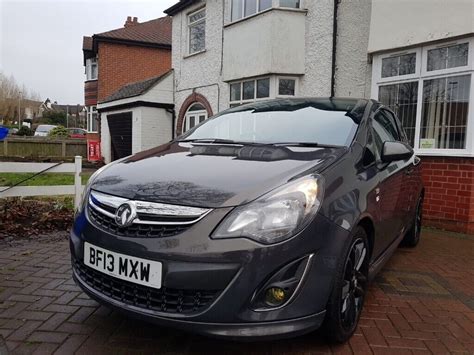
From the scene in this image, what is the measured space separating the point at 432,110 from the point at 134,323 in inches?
247

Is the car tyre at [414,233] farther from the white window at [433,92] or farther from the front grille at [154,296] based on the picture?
the front grille at [154,296]

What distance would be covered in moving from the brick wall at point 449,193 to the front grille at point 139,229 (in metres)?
5.70

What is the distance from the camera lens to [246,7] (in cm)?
1115

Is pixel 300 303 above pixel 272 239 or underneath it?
underneath

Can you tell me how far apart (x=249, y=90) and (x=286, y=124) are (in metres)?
8.01

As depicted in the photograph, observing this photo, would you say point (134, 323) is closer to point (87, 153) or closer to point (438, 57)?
point (438, 57)

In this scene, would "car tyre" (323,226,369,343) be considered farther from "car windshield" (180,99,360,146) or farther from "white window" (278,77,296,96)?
"white window" (278,77,296,96)

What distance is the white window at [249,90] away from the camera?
10.6 meters

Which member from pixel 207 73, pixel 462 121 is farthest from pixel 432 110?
pixel 207 73

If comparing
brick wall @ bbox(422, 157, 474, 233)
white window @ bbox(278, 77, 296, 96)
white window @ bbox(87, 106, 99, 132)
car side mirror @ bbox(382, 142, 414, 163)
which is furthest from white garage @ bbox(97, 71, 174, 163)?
car side mirror @ bbox(382, 142, 414, 163)

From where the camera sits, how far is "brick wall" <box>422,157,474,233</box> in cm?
646

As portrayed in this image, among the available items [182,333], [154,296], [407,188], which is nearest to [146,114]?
[407,188]

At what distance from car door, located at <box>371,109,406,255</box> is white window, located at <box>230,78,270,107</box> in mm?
6742

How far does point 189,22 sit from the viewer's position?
14094 millimetres
